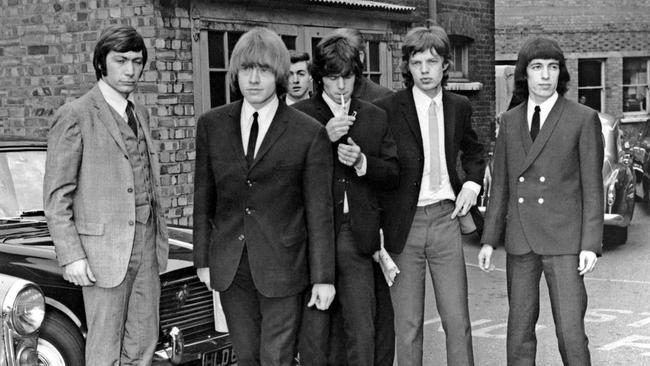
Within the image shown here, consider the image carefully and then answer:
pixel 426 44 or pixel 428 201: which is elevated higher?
pixel 426 44

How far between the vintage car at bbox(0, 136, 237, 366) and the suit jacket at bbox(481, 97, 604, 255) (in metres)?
1.66

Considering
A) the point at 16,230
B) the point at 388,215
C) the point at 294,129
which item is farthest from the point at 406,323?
the point at 16,230

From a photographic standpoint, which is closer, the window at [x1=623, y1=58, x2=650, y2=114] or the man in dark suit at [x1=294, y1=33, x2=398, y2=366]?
the man in dark suit at [x1=294, y1=33, x2=398, y2=366]

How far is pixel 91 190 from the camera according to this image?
4535mm

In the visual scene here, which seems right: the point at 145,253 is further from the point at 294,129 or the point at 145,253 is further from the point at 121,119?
the point at 294,129

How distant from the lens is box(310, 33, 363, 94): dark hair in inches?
193

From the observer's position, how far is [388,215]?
515cm

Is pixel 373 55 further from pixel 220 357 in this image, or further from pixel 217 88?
pixel 220 357

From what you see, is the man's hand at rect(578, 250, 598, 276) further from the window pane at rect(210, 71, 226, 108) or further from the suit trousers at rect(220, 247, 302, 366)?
the window pane at rect(210, 71, 226, 108)

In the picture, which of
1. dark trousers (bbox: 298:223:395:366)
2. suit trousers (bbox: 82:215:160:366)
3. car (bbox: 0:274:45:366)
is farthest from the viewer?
dark trousers (bbox: 298:223:395:366)

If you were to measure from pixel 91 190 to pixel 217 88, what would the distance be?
672 centimetres

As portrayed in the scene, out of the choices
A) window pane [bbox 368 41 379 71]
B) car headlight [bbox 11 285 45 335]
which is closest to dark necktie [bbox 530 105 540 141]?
car headlight [bbox 11 285 45 335]

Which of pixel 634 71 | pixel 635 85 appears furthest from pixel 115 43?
pixel 634 71

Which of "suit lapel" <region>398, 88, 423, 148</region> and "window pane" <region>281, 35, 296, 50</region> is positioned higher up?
"window pane" <region>281, 35, 296, 50</region>
